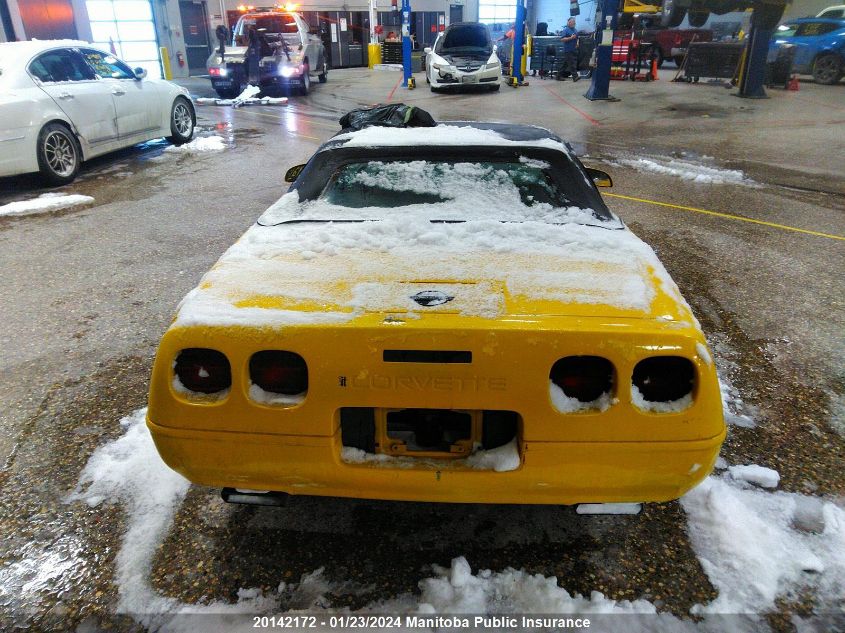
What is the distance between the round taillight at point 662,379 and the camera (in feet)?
5.84

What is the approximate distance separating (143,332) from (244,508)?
6.50ft

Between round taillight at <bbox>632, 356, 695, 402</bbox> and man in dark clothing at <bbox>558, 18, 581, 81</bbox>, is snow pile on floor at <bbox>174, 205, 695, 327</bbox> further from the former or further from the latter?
man in dark clothing at <bbox>558, 18, 581, 81</bbox>

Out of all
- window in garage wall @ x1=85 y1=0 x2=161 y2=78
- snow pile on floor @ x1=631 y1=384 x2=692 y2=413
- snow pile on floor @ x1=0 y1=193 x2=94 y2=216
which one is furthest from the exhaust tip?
window in garage wall @ x1=85 y1=0 x2=161 y2=78

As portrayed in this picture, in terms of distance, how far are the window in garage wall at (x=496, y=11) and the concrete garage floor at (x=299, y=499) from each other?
37.9 meters

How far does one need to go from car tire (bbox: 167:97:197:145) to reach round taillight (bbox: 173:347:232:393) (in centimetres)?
941

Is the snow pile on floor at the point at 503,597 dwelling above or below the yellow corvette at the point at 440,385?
below

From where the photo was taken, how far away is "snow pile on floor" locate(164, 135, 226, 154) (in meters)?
10.0

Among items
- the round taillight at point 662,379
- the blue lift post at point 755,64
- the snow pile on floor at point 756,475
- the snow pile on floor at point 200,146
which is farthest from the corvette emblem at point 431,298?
the blue lift post at point 755,64

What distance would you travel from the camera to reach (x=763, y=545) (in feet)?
7.02

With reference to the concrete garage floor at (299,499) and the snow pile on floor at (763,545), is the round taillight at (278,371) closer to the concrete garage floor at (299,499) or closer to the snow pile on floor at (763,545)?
the concrete garage floor at (299,499)

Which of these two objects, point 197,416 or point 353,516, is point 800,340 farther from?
point 197,416

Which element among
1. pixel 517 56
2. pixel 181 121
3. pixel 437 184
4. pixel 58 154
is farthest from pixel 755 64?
pixel 437 184

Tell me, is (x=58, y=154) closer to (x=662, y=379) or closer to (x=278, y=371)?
(x=278, y=371)

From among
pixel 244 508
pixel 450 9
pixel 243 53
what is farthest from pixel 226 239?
pixel 450 9
